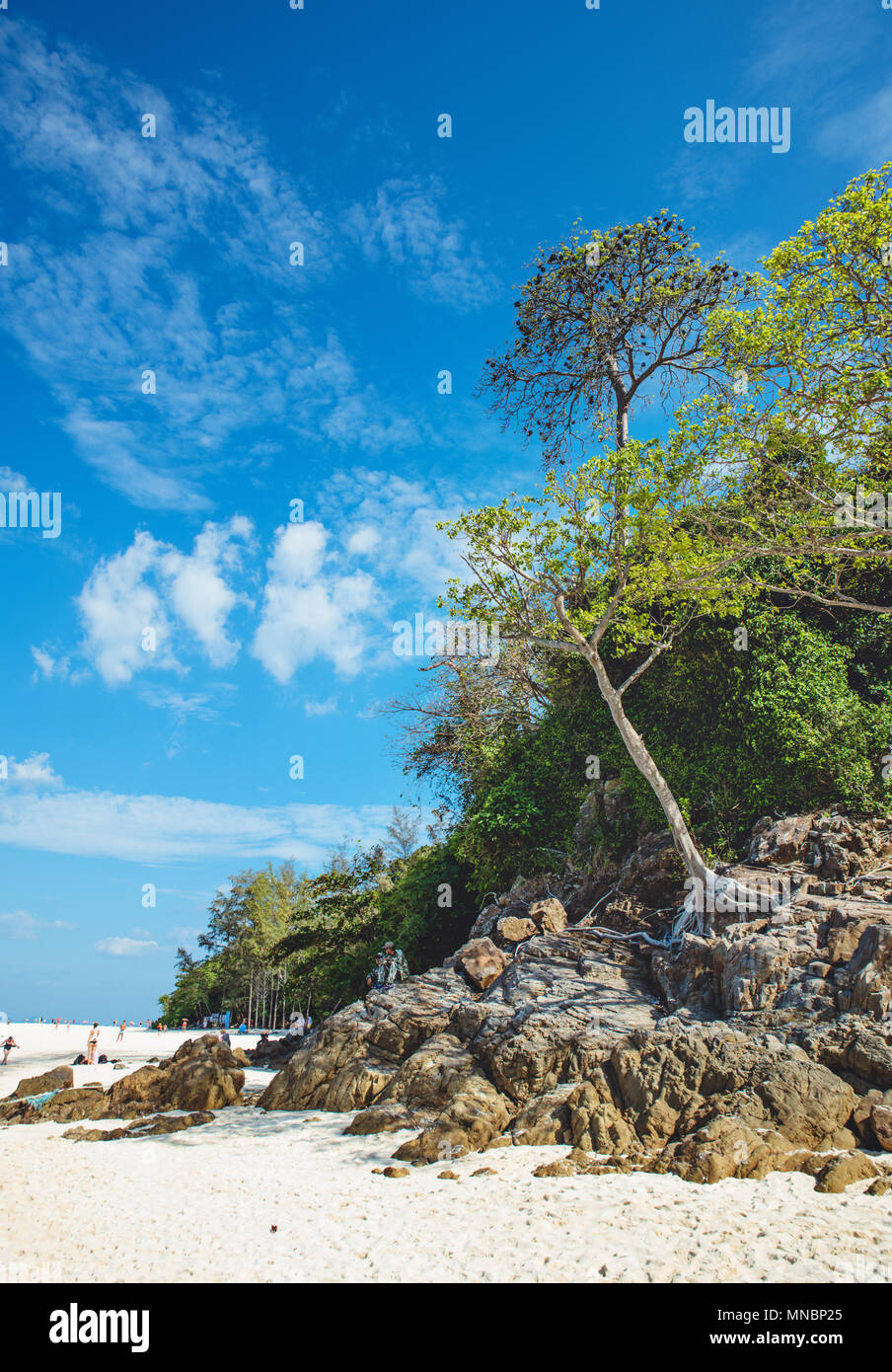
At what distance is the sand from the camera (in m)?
6.87

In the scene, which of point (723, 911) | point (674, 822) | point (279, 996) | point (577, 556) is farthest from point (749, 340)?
point (279, 996)

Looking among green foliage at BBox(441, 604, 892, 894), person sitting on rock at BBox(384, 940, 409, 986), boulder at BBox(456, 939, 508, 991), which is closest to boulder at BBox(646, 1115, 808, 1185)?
boulder at BBox(456, 939, 508, 991)

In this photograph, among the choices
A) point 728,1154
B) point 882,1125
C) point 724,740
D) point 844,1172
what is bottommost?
point 728,1154

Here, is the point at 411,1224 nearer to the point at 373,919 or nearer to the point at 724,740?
the point at 724,740

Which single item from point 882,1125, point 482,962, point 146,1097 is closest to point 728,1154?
point 882,1125

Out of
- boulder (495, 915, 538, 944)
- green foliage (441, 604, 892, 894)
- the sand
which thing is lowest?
the sand

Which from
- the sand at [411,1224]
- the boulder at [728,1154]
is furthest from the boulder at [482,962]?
the boulder at [728,1154]

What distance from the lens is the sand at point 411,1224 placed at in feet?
22.5

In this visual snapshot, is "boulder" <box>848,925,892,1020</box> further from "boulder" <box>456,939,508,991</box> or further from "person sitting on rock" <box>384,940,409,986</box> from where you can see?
"person sitting on rock" <box>384,940,409,986</box>

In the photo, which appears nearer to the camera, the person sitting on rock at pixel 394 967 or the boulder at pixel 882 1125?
the boulder at pixel 882 1125

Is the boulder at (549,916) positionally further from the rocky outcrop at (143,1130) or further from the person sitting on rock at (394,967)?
the rocky outcrop at (143,1130)

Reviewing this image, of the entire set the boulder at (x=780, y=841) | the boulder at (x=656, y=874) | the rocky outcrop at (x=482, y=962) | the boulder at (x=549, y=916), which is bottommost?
the rocky outcrop at (x=482, y=962)

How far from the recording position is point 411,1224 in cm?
A: 824
